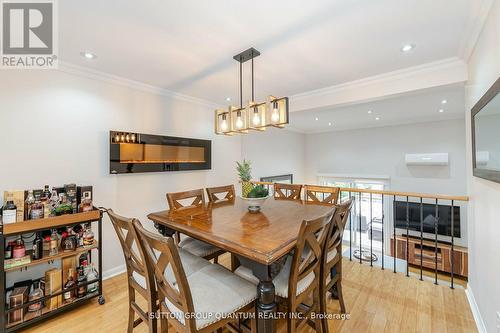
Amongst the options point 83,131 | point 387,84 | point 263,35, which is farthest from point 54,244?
point 387,84

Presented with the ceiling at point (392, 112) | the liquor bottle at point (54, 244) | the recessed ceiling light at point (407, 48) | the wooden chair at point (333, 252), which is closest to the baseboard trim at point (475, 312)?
the wooden chair at point (333, 252)

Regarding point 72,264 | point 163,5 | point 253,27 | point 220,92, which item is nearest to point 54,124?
point 72,264

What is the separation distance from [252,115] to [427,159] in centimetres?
515

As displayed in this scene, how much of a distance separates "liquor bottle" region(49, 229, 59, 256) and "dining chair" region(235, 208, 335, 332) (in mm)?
1738

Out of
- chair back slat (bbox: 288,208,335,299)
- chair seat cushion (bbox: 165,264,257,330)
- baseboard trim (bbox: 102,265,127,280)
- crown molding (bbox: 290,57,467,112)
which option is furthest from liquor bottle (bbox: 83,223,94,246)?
crown molding (bbox: 290,57,467,112)

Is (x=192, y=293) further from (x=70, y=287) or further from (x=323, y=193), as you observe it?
(x=323, y=193)

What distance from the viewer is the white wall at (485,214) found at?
1.42 m

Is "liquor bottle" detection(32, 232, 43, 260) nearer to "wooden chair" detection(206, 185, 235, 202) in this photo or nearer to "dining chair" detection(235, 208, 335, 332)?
"wooden chair" detection(206, 185, 235, 202)

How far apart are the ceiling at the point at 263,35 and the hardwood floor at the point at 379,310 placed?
2459mm

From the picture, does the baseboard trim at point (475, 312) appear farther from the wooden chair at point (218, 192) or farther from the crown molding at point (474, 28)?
the wooden chair at point (218, 192)

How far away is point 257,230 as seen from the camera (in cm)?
159

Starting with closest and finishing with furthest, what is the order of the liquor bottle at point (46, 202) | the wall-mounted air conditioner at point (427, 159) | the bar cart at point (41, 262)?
1. the bar cart at point (41, 262)
2. the liquor bottle at point (46, 202)
3. the wall-mounted air conditioner at point (427, 159)

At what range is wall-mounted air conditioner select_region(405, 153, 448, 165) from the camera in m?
4.97

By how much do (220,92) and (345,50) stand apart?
1.84 m
